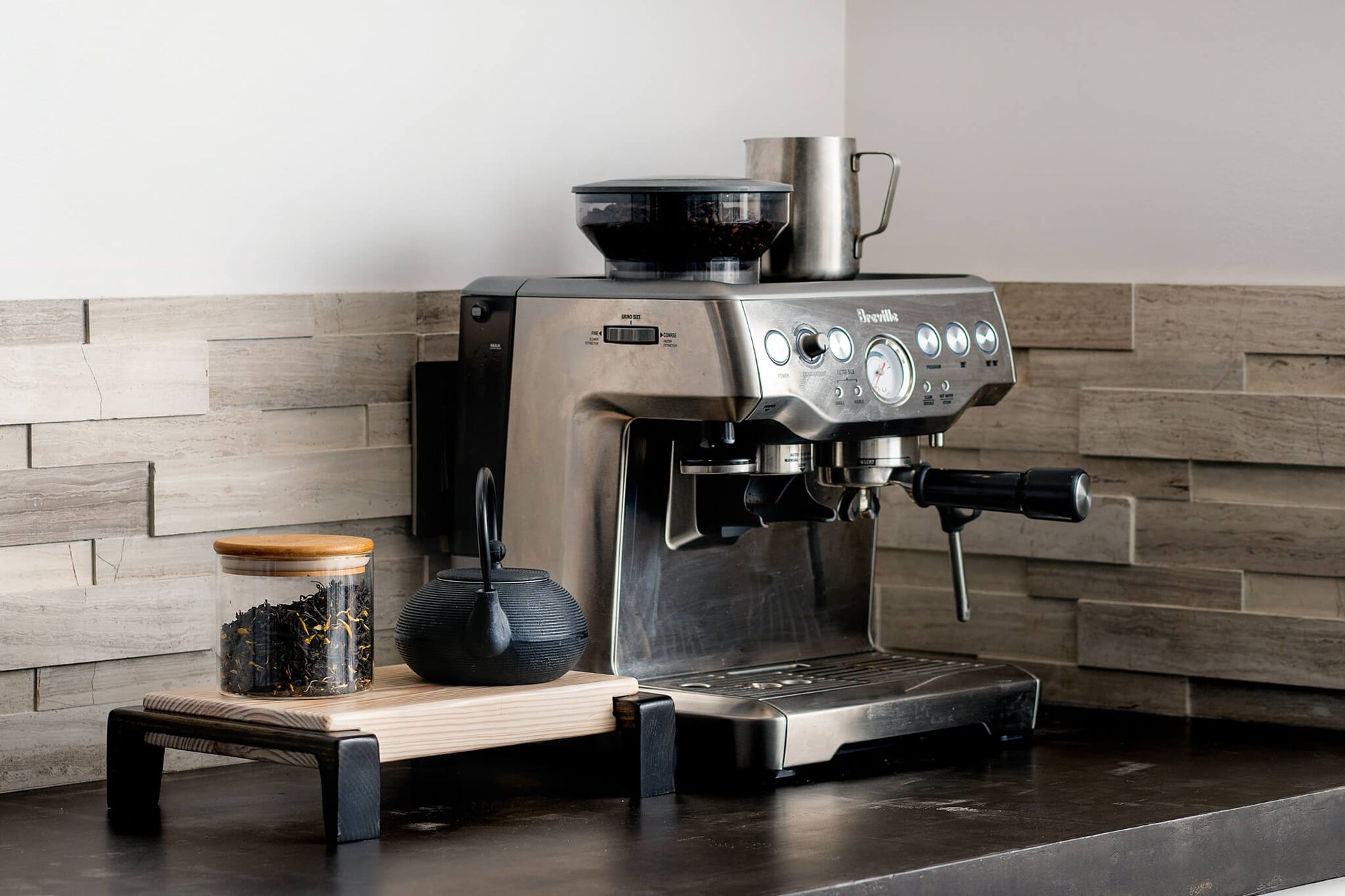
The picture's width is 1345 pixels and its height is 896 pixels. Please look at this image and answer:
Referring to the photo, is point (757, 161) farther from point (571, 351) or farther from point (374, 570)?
point (374, 570)

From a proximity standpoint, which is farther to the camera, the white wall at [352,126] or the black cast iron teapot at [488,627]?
the white wall at [352,126]

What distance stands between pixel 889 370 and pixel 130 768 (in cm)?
66

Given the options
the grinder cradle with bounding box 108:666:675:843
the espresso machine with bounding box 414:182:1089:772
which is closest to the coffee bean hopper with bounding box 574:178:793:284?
the espresso machine with bounding box 414:182:1089:772

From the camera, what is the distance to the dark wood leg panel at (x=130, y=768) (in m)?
1.42

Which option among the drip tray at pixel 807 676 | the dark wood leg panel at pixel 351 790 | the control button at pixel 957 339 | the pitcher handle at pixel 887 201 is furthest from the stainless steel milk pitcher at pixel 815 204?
the dark wood leg panel at pixel 351 790

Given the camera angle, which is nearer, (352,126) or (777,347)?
(777,347)

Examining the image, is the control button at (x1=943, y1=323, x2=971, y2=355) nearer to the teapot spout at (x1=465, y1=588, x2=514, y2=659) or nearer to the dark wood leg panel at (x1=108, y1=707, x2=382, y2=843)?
the teapot spout at (x1=465, y1=588, x2=514, y2=659)

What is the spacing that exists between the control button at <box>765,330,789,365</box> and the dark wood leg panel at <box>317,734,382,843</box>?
0.42 m

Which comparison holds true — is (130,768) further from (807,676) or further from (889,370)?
(889,370)

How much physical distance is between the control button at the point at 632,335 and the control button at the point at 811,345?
0.11m

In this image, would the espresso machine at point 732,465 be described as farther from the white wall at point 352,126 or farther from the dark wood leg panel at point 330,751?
the dark wood leg panel at point 330,751

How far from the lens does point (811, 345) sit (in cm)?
148

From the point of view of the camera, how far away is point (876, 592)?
2066 mm

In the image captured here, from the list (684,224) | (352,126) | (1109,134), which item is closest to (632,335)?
(684,224)
